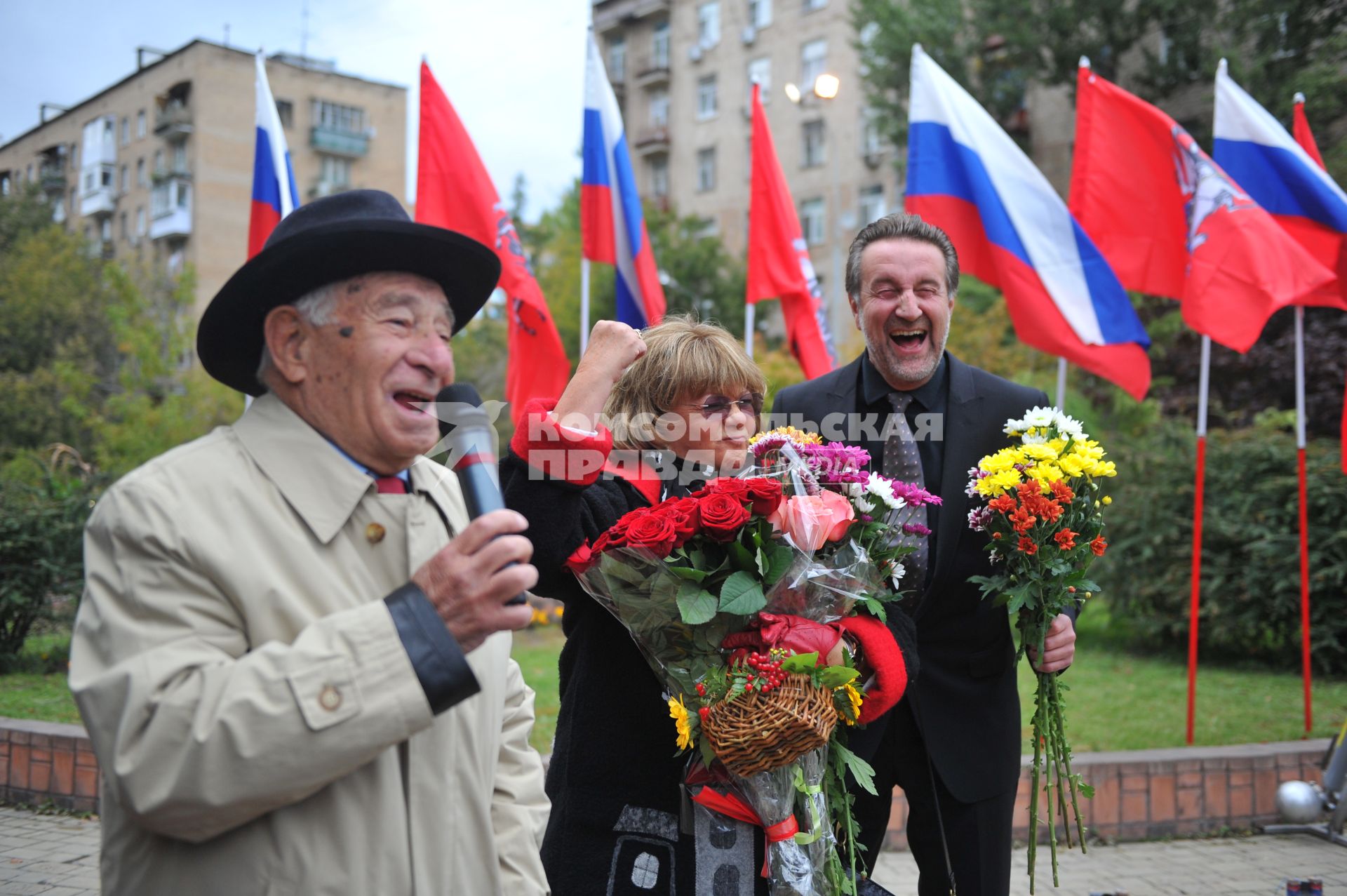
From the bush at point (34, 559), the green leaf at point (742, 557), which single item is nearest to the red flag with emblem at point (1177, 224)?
the green leaf at point (742, 557)

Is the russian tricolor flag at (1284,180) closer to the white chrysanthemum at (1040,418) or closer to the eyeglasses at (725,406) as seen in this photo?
the white chrysanthemum at (1040,418)

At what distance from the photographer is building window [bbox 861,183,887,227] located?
34.1m

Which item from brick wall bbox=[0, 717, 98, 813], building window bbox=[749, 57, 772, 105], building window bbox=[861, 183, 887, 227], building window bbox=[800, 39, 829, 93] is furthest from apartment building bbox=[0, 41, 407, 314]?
brick wall bbox=[0, 717, 98, 813]

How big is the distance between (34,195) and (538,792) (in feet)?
148

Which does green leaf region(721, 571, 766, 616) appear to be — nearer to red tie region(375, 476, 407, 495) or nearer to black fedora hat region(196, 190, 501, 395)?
red tie region(375, 476, 407, 495)

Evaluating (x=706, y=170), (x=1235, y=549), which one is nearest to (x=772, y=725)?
(x=1235, y=549)

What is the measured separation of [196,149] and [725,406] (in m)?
49.4

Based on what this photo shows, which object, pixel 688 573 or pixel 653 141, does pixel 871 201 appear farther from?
pixel 688 573

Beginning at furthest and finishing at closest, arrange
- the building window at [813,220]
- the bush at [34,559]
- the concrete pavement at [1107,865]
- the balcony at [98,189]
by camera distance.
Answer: the balcony at [98,189] → the building window at [813,220] → the bush at [34,559] → the concrete pavement at [1107,865]

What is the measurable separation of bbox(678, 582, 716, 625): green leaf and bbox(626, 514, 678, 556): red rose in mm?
91

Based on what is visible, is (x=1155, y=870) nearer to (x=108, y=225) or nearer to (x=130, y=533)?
(x=130, y=533)

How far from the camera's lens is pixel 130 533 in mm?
1690

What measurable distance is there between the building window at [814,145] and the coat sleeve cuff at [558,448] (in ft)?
116

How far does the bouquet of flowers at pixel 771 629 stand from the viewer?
2.25m
